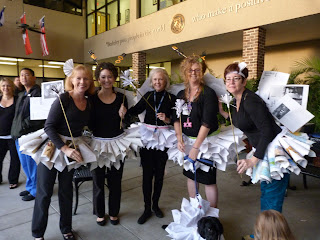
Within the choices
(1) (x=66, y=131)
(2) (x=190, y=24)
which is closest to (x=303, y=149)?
(1) (x=66, y=131)

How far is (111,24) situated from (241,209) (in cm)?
1232

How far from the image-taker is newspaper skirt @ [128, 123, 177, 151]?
2.53 metres

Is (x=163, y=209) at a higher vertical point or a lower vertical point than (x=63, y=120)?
lower

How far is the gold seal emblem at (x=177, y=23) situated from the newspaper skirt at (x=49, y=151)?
794 cm

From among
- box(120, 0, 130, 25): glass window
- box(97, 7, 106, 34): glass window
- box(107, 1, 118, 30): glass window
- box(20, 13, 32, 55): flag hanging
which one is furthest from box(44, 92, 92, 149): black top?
box(97, 7, 106, 34): glass window

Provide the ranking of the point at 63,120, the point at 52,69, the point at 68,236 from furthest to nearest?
1. the point at 52,69
2. the point at 68,236
3. the point at 63,120

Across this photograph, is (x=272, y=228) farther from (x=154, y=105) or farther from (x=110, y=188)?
(x=110, y=188)

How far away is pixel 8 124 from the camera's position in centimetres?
369

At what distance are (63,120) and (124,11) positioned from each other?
11.4m

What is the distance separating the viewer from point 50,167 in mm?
2123

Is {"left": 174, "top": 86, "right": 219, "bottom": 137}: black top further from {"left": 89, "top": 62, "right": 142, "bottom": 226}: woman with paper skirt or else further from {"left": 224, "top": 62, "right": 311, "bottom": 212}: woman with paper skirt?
{"left": 89, "top": 62, "right": 142, "bottom": 226}: woman with paper skirt

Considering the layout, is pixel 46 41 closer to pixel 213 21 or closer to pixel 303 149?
pixel 213 21

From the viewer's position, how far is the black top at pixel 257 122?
185 centimetres

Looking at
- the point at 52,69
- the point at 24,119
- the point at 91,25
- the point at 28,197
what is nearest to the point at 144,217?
the point at 28,197
